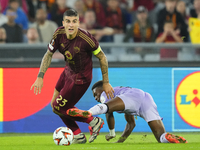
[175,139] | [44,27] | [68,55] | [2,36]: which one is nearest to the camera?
[175,139]

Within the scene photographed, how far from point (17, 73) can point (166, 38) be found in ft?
12.2

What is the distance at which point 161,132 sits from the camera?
234 inches

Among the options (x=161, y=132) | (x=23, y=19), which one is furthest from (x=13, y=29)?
(x=161, y=132)

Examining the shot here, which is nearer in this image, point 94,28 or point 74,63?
point 74,63

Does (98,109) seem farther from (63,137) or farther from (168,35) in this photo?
(168,35)

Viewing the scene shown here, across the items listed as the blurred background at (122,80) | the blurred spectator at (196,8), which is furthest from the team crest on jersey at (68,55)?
the blurred spectator at (196,8)

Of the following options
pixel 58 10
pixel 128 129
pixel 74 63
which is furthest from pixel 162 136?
pixel 58 10

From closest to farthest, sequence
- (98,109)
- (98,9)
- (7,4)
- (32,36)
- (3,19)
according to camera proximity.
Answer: (98,109)
(32,36)
(3,19)
(98,9)
(7,4)

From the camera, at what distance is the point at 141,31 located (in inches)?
365

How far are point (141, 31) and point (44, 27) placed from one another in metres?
2.42

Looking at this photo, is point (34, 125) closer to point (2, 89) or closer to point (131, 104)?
point (2, 89)

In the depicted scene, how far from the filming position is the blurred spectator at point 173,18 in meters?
9.52

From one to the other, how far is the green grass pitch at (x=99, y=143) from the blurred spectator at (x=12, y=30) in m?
2.37

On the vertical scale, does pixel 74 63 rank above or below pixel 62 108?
above
